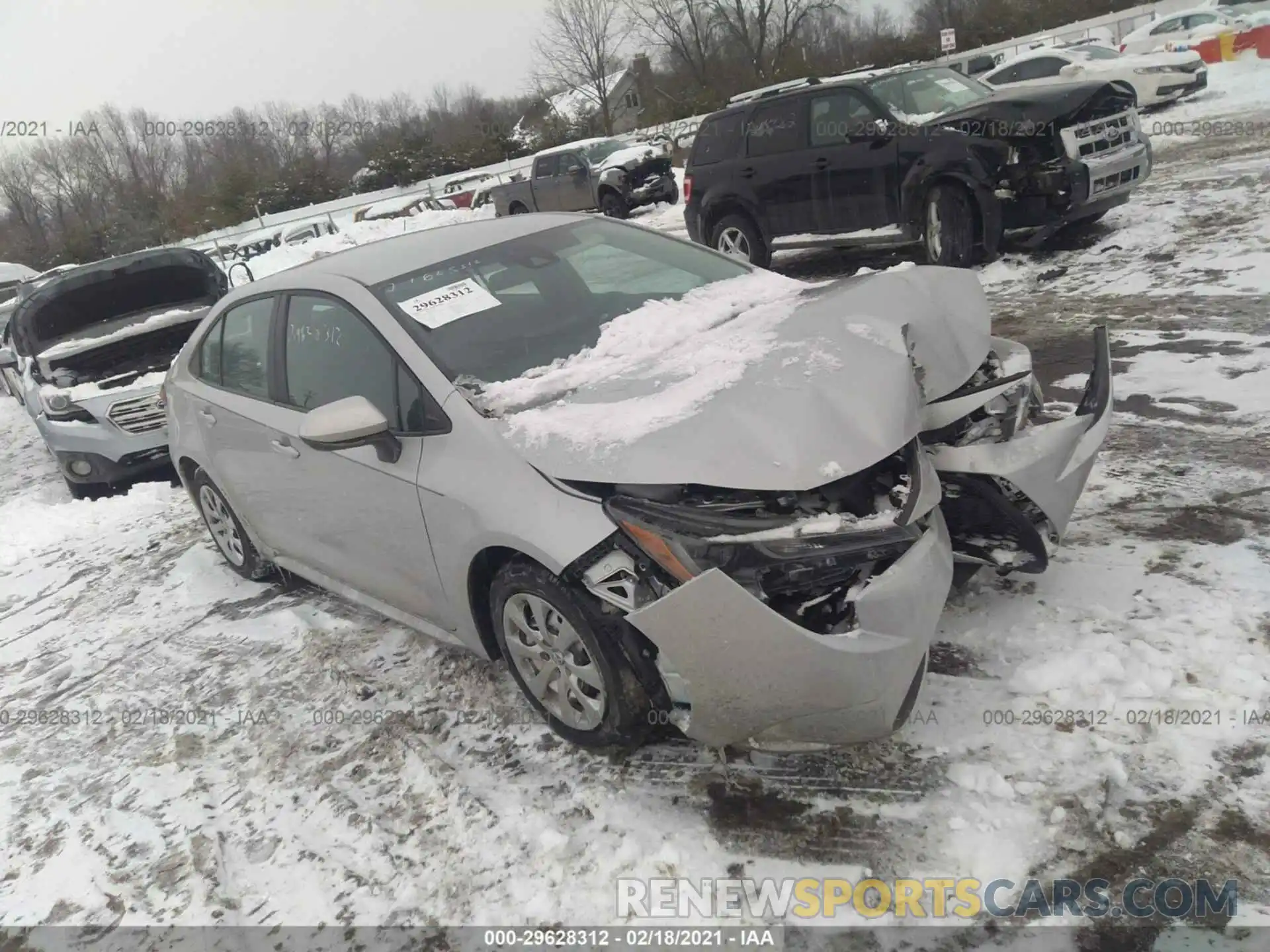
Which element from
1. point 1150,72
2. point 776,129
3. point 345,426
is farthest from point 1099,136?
point 1150,72

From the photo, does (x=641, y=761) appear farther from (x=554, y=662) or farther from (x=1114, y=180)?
(x=1114, y=180)

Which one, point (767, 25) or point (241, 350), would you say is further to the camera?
point (767, 25)

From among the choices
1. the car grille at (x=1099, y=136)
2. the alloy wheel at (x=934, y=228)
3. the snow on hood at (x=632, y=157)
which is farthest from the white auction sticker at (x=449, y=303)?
the snow on hood at (x=632, y=157)

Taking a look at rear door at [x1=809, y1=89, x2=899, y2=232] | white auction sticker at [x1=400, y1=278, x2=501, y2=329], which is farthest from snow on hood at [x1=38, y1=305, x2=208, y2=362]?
rear door at [x1=809, y1=89, x2=899, y2=232]

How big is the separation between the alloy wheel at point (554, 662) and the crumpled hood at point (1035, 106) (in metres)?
6.93

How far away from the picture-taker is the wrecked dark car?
7.64 meters

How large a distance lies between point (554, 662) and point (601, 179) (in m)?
18.1

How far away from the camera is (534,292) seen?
3678 millimetres

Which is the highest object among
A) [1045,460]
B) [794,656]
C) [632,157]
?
[632,157]

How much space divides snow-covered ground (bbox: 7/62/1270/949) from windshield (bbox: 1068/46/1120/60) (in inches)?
587

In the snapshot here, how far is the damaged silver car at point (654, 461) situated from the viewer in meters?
2.50

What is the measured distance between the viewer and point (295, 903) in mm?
2754

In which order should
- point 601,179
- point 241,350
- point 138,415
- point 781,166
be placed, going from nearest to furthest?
point 241,350
point 138,415
point 781,166
point 601,179

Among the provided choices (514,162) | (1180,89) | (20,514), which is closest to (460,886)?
(20,514)
